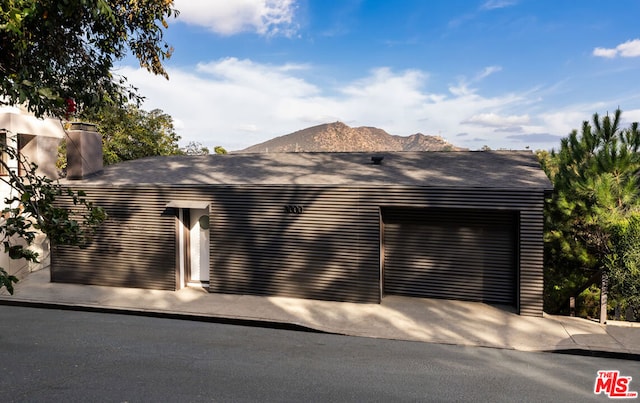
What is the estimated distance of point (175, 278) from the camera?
10656mm

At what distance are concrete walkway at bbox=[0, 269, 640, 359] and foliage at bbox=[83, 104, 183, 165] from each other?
13781 mm

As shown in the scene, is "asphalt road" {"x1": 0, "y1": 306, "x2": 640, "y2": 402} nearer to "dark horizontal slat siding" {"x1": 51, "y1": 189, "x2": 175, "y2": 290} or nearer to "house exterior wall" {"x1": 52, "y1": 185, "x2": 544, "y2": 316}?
"house exterior wall" {"x1": 52, "y1": 185, "x2": 544, "y2": 316}

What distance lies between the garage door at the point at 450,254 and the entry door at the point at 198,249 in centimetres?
472

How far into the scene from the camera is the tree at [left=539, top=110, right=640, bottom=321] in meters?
8.73

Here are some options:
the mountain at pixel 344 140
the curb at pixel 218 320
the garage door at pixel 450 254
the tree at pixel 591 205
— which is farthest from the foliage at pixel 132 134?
the mountain at pixel 344 140

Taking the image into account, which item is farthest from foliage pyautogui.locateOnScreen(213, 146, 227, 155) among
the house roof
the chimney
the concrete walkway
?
the concrete walkway

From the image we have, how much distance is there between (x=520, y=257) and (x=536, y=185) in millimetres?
1572

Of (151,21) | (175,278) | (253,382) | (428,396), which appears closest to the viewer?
(428,396)

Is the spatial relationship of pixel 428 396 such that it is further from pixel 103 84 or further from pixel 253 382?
pixel 103 84

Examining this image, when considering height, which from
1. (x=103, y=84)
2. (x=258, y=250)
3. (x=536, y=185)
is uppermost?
(x=103, y=84)

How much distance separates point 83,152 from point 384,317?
9.82 metres

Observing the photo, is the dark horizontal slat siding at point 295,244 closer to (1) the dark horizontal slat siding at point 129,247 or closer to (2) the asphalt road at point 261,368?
(1) the dark horizontal slat siding at point 129,247

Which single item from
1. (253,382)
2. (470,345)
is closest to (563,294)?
(470,345)

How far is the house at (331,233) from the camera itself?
9211 mm
